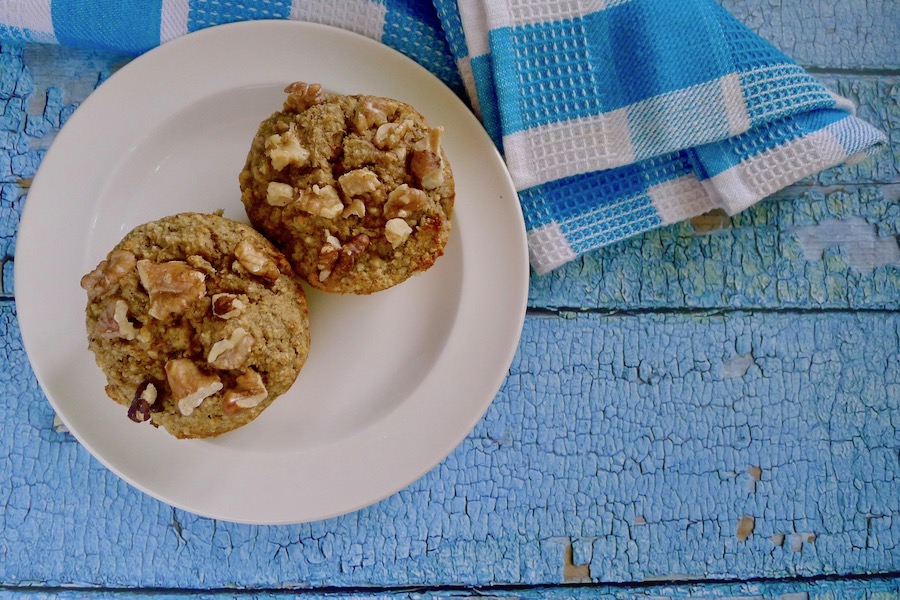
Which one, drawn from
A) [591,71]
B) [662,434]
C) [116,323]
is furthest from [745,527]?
[116,323]

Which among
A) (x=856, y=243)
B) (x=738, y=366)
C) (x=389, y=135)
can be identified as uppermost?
(x=389, y=135)

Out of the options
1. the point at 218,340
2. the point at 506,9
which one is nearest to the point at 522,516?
the point at 218,340

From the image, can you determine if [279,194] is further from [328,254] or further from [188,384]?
[188,384]

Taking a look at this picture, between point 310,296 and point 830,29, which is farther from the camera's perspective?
point 830,29

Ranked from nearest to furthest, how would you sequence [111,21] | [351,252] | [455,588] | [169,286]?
[169,286], [351,252], [111,21], [455,588]

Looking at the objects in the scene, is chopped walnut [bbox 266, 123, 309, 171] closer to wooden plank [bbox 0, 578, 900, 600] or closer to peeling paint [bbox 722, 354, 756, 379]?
wooden plank [bbox 0, 578, 900, 600]

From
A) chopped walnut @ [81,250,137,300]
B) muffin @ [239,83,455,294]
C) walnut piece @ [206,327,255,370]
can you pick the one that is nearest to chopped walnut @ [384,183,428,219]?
muffin @ [239,83,455,294]
